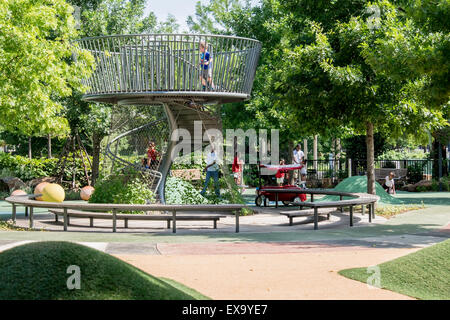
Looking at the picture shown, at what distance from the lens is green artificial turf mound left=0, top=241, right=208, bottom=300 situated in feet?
16.4

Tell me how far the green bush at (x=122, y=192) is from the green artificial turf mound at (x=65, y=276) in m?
10.7

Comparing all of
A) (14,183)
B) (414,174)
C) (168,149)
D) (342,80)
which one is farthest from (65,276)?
(414,174)

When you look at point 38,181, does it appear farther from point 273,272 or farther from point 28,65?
point 273,272

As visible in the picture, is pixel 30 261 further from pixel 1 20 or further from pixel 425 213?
pixel 425 213

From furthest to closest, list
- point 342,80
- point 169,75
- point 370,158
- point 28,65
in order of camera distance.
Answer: point 370,158 < point 342,80 < point 169,75 < point 28,65

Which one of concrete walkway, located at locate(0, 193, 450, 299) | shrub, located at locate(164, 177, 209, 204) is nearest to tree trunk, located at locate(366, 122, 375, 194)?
concrete walkway, located at locate(0, 193, 450, 299)

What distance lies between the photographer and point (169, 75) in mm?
16625

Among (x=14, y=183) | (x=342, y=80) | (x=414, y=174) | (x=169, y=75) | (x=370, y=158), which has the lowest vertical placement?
(x=14, y=183)

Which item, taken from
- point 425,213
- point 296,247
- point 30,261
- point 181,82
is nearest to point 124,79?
point 181,82

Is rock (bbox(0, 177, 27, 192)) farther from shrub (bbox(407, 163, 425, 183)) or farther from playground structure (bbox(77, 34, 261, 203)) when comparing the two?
shrub (bbox(407, 163, 425, 183))

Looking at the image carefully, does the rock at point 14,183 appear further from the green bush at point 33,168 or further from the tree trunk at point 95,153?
the tree trunk at point 95,153

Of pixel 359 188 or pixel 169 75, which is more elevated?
pixel 169 75

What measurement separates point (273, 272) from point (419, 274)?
2.10 m
